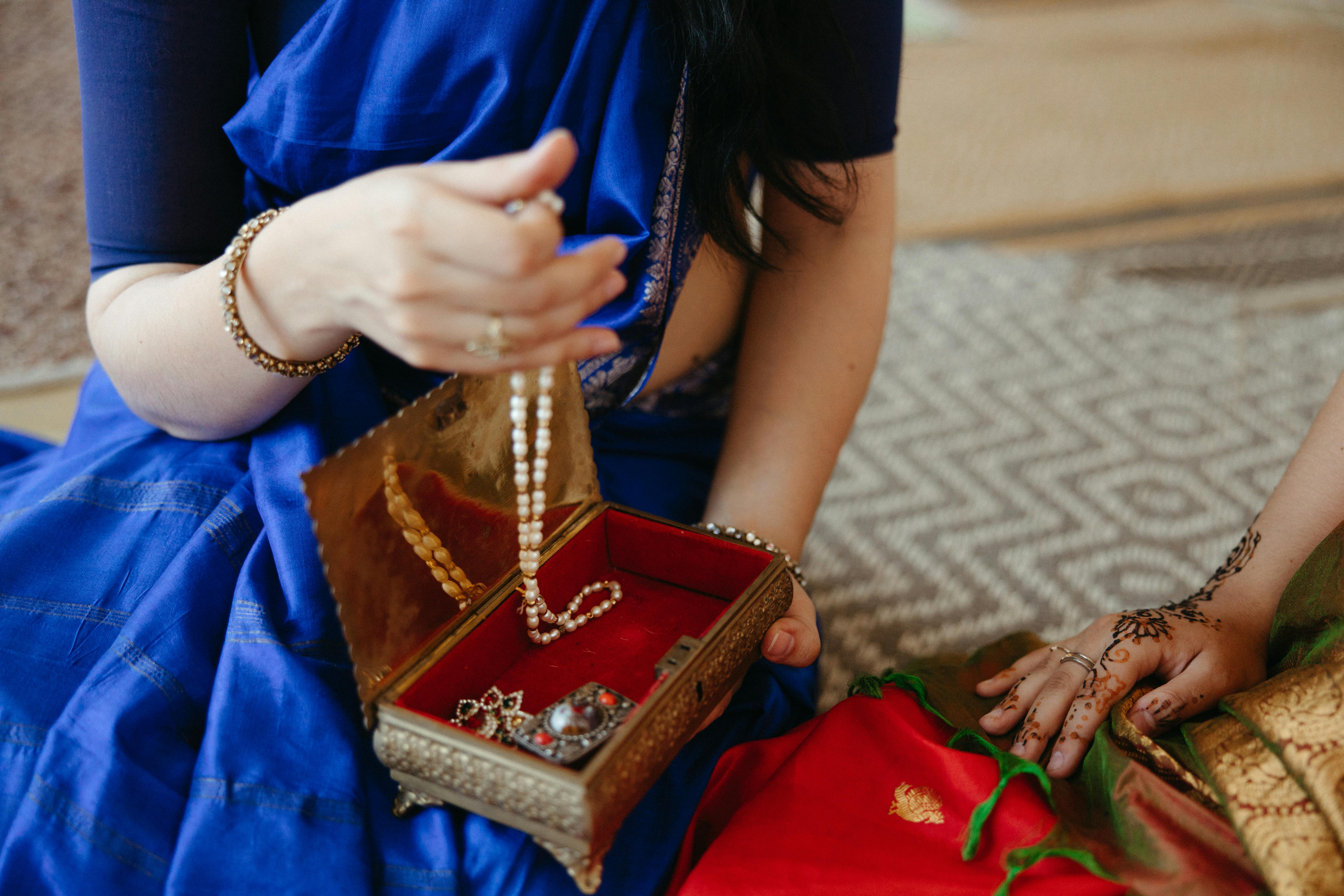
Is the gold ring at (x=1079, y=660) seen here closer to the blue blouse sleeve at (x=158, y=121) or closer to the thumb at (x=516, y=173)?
the thumb at (x=516, y=173)

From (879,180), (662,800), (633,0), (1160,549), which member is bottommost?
(1160,549)

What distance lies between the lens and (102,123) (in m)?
0.69

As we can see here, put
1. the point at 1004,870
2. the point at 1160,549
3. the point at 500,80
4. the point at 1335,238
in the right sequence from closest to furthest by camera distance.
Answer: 1. the point at 1004,870
2. the point at 500,80
3. the point at 1160,549
4. the point at 1335,238

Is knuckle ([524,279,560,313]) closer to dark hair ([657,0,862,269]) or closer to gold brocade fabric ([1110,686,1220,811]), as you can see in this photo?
dark hair ([657,0,862,269])

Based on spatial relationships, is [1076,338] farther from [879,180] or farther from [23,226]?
[23,226]

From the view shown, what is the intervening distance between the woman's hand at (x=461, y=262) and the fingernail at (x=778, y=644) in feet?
0.84

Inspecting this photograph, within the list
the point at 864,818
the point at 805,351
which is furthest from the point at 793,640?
the point at 805,351

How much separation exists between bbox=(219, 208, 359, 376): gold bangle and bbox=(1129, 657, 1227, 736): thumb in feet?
1.79

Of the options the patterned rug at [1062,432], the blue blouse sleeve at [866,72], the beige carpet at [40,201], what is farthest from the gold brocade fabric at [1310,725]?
the beige carpet at [40,201]

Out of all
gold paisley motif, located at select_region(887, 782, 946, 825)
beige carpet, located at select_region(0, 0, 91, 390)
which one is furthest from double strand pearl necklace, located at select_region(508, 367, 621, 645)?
beige carpet, located at select_region(0, 0, 91, 390)

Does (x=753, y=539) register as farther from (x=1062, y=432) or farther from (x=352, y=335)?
(x=1062, y=432)

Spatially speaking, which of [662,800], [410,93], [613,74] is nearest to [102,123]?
[410,93]

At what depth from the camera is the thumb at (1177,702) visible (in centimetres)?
60

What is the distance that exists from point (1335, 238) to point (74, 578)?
244cm
